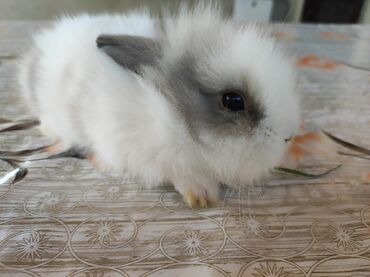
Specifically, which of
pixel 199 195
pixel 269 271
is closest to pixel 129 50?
pixel 199 195

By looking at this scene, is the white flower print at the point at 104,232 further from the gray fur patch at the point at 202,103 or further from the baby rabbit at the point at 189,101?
the gray fur patch at the point at 202,103

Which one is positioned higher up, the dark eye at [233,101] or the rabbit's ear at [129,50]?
the rabbit's ear at [129,50]

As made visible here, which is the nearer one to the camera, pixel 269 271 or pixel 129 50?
pixel 269 271

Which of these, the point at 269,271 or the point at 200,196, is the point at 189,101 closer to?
the point at 200,196

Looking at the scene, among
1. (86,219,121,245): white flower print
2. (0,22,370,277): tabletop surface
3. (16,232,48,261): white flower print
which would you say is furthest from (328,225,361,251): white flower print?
(16,232,48,261): white flower print

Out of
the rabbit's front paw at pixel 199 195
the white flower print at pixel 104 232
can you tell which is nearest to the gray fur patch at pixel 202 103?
the rabbit's front paw at pixel 199 195

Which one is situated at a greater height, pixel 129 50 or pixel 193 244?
pixel 129 50

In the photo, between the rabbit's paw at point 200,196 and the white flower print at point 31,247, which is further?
the rabbit's paw at point 200,196
